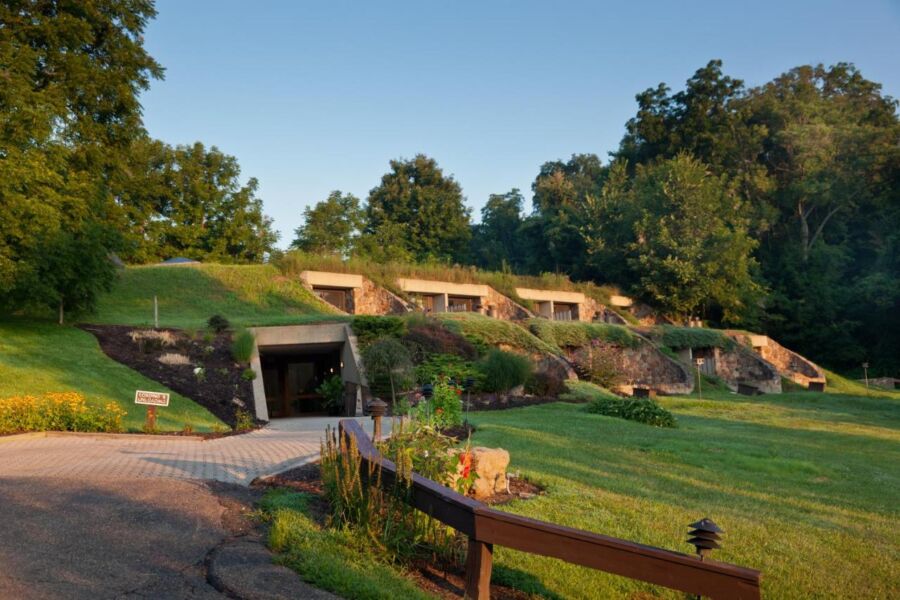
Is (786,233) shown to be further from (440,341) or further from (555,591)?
(555,591)

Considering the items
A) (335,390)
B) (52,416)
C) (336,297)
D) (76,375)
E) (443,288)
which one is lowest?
(335,390)

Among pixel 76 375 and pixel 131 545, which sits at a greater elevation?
pixel 76 375

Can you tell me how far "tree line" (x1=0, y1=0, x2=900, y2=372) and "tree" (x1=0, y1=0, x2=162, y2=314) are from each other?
0.20 feet

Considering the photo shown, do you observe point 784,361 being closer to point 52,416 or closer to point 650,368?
point 650,368

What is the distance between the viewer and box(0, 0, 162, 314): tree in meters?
16.4

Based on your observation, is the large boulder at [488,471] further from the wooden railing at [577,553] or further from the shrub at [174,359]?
the shrub at [174,359]

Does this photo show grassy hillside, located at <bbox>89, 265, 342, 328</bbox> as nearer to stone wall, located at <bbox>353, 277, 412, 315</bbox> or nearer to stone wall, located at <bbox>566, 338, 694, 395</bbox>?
stone wall, located at <bbox>353, 277, 412, 315</bbox>

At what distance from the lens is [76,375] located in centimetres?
1500

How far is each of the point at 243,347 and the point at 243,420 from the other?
138 inches

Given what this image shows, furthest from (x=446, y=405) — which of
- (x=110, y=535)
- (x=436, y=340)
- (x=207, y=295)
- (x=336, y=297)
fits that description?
(x=336, y=297)

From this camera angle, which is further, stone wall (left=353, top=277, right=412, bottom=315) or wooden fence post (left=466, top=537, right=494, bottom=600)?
stone wall (left=353, top=277, right=412, bottom=315)

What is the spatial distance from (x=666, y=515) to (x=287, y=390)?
1882cm

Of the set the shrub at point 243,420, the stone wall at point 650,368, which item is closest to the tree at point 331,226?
the stone wall at point 650,368

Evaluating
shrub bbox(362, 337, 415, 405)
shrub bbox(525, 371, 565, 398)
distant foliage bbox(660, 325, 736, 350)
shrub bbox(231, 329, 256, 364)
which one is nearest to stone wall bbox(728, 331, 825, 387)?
distant foliage bbox(660, 325, 736, 350)
